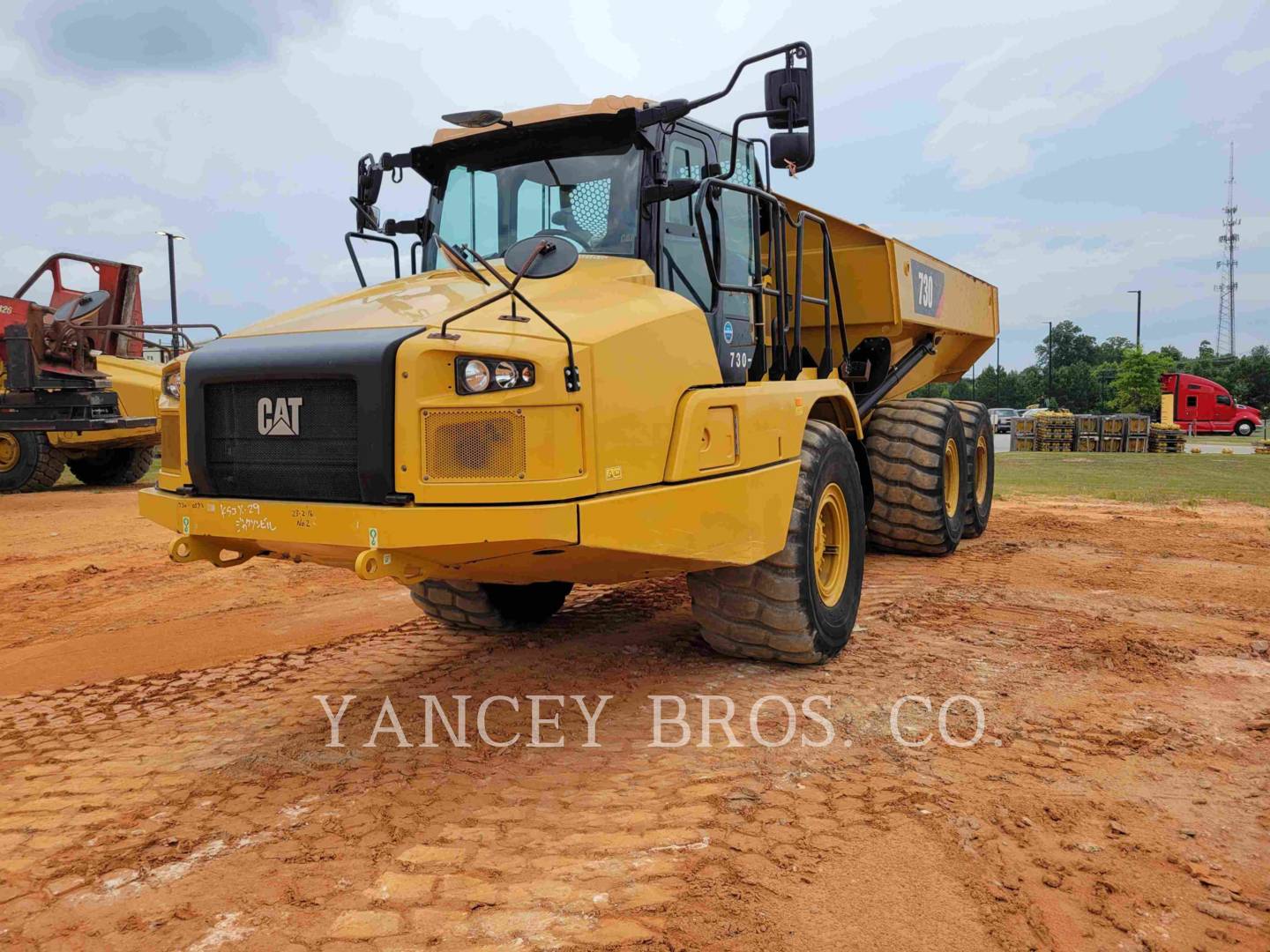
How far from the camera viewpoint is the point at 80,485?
17.6 m

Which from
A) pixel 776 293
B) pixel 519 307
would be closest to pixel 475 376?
pixel 519 307

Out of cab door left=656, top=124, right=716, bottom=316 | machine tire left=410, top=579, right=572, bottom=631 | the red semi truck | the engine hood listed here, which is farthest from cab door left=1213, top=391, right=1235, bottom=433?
the engine hood

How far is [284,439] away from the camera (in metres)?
4.15

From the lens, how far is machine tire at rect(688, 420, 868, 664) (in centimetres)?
509

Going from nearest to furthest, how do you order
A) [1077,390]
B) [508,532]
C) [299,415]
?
[508,532], [299,415], [1077,390]

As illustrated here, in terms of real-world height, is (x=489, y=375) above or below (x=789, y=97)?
below

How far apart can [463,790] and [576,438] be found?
137cm

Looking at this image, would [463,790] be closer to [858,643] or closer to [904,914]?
[904,914]

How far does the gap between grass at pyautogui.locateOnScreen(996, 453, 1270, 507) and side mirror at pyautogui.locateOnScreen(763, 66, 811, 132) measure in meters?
10.8

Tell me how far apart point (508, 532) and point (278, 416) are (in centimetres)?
109

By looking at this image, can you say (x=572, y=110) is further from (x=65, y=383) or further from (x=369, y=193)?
(x=65, y=383)

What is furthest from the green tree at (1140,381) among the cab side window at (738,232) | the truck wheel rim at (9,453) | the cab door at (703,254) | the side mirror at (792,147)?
the side mirror at (792,147)

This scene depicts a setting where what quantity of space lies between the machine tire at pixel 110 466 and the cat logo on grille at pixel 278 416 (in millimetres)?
14799

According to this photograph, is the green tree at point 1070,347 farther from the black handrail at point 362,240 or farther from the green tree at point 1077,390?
the black handrail at point 362,240
